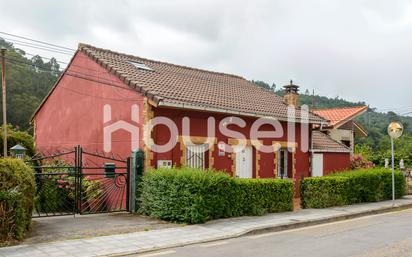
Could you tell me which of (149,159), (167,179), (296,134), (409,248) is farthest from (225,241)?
(296,134)

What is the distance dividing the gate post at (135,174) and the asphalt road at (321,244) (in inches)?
163

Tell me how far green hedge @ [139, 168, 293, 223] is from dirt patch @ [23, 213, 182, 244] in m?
0.42

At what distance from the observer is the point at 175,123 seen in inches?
531

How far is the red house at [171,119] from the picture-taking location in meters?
13.3

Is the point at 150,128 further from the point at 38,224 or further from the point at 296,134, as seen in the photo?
the point at 296,134

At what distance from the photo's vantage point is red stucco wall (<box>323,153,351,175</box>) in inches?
749

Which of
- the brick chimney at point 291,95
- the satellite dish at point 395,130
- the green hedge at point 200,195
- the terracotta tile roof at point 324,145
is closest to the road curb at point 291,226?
the green hedge at point 200,195

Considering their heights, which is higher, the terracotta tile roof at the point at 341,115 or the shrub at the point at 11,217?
the terracotta tile roof at the point at 341,115

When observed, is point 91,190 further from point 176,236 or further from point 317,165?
point 317,165

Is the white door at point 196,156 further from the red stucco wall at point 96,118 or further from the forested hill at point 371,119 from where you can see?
the forested hill at point 371,119

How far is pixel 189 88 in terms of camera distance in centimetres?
1603

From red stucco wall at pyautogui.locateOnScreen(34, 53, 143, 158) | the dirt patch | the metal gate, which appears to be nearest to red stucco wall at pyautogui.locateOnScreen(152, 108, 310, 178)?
red stucco wall at pyautogui.locateOnScreen(34, 53, 143, 158)

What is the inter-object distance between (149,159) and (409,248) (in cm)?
742

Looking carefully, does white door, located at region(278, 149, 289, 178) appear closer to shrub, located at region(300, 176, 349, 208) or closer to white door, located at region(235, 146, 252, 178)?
white door, located at region(235, 146, 252, 178)
